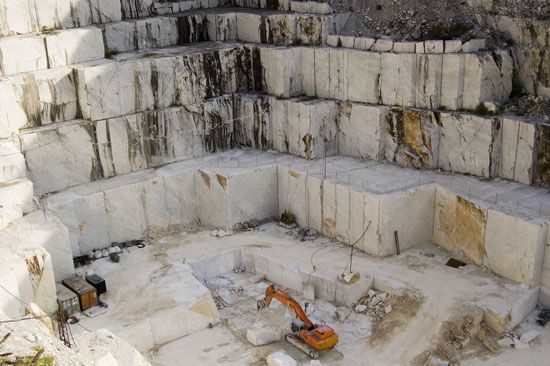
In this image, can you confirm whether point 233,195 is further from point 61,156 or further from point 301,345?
point 301,345

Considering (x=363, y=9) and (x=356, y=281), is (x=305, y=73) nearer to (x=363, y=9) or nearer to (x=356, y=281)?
(x=363, y=9)

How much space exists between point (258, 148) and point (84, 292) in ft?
33.8

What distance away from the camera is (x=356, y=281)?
21750mm

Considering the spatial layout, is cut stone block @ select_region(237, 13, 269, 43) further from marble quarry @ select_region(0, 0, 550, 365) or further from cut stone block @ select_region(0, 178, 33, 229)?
cut stone block @ select_region(0, 178, 33, 229)

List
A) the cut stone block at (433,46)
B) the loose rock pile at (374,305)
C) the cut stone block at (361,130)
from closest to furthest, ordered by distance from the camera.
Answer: the loose rock pile at (374,305) < the cut stone block at (433,46) < the cut stone block at (361,130)

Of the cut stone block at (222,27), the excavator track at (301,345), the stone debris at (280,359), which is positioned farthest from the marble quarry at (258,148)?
the stone debris at (280,359)

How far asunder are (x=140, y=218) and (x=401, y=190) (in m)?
9.28

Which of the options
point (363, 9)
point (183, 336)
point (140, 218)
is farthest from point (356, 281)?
point (363, 9)

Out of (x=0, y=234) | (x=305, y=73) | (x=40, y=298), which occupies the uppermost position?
(x=305, y=73)

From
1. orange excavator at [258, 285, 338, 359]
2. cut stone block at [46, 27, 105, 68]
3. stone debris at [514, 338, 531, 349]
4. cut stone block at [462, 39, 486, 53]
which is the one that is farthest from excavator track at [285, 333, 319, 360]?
cut stone block at [46, 27, 105, 68]

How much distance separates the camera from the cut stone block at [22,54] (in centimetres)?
2333

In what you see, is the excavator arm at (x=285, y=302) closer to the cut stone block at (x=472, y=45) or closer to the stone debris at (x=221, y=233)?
the stone debris at (x=221, y=233)

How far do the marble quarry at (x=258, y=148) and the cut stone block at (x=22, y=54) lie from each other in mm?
49

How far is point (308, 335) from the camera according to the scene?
1952 centimetres
